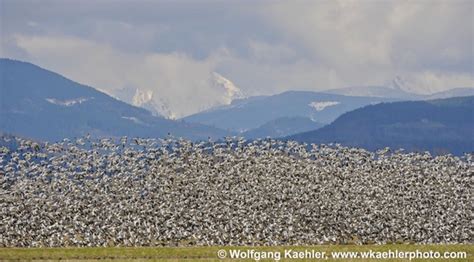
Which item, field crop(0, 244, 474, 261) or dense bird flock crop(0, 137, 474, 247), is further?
dense bird flock crop(0, 137, 474, 247)

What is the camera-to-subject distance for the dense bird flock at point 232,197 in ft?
335

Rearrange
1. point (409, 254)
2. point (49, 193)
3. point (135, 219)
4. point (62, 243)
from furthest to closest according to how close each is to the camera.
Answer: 1. point (49, 193)
2. point (135, 219)
3. point (62, 243)
4. point (409, 254)

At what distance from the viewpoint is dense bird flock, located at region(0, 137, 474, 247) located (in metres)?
102

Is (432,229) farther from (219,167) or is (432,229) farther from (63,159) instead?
(63,159)

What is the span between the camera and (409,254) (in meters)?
62.1

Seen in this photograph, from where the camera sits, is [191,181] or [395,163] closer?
[191,181]

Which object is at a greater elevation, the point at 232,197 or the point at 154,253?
the point at 232,197

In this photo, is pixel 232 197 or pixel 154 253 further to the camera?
pixel 232 197

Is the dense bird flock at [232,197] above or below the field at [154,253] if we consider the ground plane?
above

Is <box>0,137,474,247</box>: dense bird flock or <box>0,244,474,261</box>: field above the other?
<box>0,137,474,247</box>: dense bird flock

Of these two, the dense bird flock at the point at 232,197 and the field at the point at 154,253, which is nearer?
the field at the point at 154,253

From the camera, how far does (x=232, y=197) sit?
11238cm

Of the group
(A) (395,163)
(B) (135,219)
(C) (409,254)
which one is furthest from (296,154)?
(C) (409,254)

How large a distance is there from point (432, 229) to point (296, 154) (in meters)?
28.6
